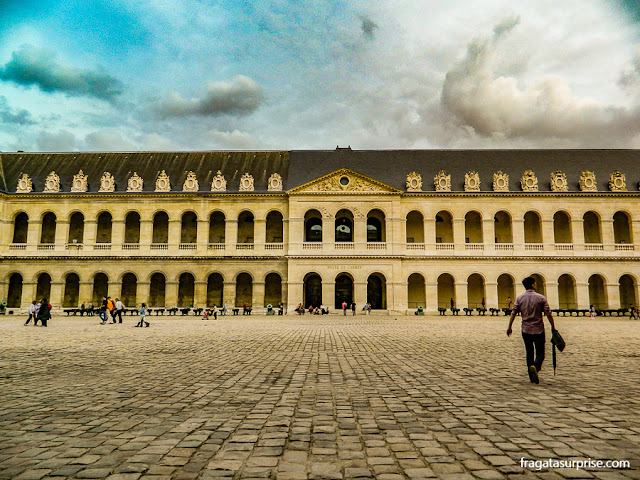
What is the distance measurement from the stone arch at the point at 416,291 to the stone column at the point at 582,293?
1302cm

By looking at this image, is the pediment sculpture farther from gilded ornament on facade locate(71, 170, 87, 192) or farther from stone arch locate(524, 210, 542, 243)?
gilded ornament on facade locate(71, 170, 87, 192)

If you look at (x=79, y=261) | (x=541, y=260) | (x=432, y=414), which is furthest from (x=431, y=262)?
(x=432, y=414)

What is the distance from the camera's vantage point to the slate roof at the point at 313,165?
42938 mm

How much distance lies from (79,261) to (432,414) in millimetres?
42345

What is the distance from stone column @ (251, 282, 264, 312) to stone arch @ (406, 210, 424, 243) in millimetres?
14228

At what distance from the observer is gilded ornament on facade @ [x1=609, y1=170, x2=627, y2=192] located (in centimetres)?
4047

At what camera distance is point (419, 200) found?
1622 inches

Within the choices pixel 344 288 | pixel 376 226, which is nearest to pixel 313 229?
pixel 376 226

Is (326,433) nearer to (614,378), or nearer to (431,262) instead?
(614,378)

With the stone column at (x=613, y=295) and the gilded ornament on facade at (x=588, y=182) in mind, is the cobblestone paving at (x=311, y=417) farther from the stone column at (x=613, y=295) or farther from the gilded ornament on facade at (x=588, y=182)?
the gilded ornament on facade at (x=588, y=182)

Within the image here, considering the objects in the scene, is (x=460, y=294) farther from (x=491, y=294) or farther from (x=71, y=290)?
(x=71, y=290)

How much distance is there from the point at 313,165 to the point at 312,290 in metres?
12.4

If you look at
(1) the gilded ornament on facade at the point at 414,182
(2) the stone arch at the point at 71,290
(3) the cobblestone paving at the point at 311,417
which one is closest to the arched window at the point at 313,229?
(1) the gilded ornament on facade at the point at 414,182

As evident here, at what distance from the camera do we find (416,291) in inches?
1640
